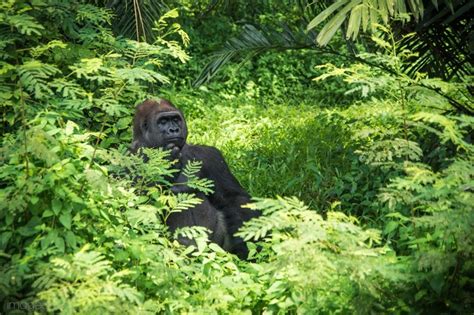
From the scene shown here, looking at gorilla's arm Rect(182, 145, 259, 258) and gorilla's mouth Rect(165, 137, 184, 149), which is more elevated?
gorilla's mouth Rect(165, 137, 184, 149)

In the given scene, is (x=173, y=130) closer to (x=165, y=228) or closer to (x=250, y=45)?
(x=250, y=45)

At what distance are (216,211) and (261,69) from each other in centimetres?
495

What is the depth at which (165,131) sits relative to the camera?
5562mm

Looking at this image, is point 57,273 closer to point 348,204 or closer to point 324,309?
point 324,309

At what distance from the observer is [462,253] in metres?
3.41

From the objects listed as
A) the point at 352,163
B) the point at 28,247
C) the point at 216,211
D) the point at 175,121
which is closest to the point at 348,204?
the point at 352,163

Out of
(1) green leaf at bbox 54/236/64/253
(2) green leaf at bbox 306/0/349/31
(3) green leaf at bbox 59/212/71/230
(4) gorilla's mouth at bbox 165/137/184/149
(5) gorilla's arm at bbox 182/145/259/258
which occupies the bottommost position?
(5) gorilla's arm at bbox 182/145/259/258

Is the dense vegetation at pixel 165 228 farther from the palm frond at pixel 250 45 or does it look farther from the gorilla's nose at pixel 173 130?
the palm frond at pixel 250 45

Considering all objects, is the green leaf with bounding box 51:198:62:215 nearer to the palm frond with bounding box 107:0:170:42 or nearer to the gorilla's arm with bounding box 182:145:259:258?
the gorilla's arm with bounding box 182:145:259:258

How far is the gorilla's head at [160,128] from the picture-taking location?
5551mm

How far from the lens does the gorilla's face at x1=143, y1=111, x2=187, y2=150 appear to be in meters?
5.55

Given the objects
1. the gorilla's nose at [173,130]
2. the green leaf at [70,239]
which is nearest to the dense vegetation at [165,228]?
the green leaf at [70,239]

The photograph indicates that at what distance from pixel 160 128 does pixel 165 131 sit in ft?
0.13

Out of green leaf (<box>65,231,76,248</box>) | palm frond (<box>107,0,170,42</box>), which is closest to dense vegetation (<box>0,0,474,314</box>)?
green leaf (<box>65,231,76,248</box>)
